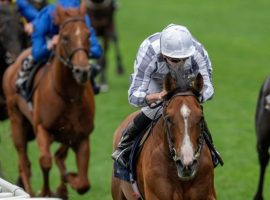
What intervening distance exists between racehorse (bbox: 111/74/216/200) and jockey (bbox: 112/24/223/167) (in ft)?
0.60

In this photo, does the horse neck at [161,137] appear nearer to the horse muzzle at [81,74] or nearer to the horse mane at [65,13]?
the horse muzzle at [81,74]

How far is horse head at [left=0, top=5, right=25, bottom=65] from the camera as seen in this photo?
14.2 meters

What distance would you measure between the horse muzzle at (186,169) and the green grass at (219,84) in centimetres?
484

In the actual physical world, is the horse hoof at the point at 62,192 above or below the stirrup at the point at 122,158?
below

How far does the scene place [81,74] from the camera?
1120cm

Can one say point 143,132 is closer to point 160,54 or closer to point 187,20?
point 160,54

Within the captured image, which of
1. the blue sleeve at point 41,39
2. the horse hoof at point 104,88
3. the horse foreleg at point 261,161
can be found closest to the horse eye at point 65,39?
the blue sleeve at point 41,39

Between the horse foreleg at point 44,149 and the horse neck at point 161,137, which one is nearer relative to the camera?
the horse neck at point 161,137

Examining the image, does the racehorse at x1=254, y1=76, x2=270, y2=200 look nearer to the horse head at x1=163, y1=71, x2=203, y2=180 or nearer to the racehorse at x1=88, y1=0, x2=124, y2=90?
the horse head at x1=163, y1=71, x2=203, y2=180

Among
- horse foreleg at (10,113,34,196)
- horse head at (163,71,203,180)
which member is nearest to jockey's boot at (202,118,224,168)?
horse head at (163,71,203,180)

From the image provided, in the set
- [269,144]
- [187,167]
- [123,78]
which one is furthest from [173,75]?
[123,78]

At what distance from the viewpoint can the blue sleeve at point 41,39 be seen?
1225 centimetres

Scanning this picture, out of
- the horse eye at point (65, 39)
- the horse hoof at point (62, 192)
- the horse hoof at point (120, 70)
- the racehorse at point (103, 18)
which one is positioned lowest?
the horse hoof at point (120, 70)

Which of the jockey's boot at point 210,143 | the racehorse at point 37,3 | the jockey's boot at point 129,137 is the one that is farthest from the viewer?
the racehorse at point 37,3
